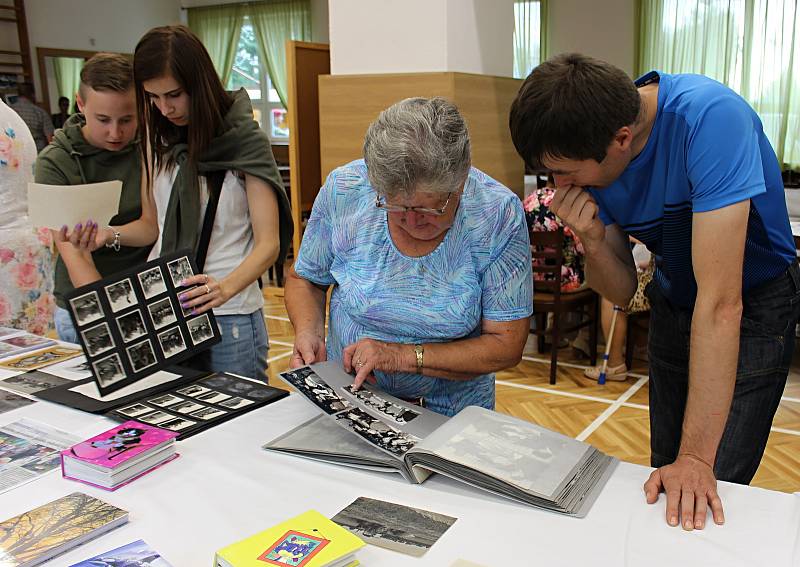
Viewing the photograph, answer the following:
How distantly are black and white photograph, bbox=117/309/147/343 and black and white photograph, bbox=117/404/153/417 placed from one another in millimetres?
152

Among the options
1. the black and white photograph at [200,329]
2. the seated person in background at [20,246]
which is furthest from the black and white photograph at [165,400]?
the seated person in background at [20,246]

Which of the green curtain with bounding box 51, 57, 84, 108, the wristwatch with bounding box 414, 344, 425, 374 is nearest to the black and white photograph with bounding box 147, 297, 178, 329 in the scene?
the wristwatch with bounding box 414, 344, 425, 374

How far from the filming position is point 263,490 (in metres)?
1.29

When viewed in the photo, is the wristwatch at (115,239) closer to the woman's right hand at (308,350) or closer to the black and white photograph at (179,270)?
the black and white photograph at (179,270)

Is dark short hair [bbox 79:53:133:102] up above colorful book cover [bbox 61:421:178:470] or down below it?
above

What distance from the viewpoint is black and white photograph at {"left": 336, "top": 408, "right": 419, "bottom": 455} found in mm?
1374

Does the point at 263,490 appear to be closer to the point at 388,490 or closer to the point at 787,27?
the point at 388,490

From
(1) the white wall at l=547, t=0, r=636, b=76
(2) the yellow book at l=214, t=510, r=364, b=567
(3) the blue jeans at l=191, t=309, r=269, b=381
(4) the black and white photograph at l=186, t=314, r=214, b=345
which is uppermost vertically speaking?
(1) the white wall at l=547, t=0, r=636, b=76

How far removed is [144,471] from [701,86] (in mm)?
1263

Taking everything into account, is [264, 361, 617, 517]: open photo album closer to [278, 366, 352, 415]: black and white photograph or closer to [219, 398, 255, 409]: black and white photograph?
[278, 366, 352, 415]: black and white photograph

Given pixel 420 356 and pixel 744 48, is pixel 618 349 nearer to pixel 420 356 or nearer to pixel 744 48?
pixel 420 356

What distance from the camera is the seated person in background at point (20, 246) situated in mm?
2584

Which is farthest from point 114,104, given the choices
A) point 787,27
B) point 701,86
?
point 787,27

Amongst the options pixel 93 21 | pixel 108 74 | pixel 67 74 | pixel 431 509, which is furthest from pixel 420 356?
pixel 93 21
